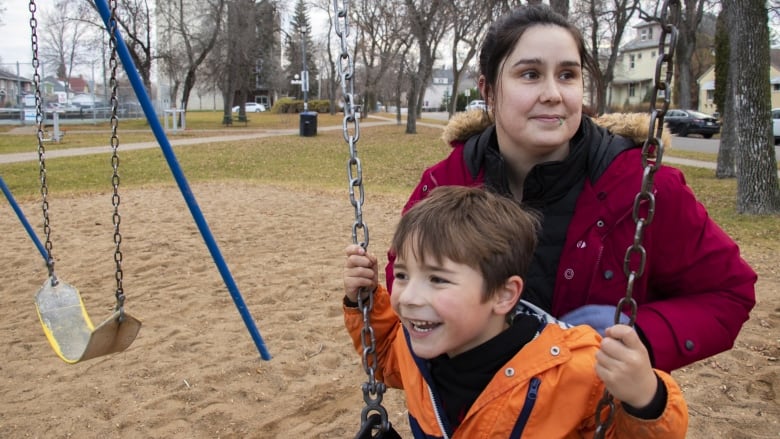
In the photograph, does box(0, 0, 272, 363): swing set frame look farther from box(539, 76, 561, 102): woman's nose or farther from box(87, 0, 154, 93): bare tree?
box(87, 0, 154, 93): bare tree

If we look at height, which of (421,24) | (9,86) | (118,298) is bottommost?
(118,298)

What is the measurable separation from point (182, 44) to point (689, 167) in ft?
85.1

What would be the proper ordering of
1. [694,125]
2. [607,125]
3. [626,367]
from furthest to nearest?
1. [694,125]
2. [607,125]
3. [626,367]

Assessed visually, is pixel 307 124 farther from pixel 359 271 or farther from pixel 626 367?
pixel 626 367

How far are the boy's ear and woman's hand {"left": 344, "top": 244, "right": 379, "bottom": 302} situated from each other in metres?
0.46

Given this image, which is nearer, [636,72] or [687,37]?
[687,37]

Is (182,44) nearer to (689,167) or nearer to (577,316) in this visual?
(689,167)

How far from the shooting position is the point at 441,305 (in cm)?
140

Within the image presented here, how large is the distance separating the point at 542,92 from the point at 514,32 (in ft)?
0.66

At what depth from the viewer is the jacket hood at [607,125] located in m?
1.64

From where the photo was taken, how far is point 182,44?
32.4 metres

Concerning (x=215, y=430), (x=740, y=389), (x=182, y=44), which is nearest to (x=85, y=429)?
(x=215, y=430)

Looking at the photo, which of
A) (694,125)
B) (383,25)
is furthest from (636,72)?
(694,125)

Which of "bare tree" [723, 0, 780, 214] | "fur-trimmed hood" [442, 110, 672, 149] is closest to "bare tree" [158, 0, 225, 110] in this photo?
"bare tree" [723, 0, 780, 214]
